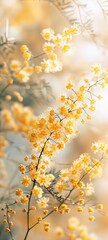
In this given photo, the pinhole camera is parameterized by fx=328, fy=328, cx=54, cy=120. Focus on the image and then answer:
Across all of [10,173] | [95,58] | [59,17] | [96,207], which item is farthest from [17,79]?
[95,58]

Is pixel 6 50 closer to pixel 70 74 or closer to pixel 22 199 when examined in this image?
pixel 22 199

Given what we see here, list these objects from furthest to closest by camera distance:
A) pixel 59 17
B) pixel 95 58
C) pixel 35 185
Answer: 1. pixel 95 58
2. pixel 59 17
3. pixel 35 185

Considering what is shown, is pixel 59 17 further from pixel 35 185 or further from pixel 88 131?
pixel 35 185

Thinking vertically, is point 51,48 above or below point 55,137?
above

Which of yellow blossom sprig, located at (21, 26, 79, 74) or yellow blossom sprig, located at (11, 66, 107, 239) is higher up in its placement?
yellow blossom sprig, located at (21, 26, 79, 74)

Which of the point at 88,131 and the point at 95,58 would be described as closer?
the point at 95,58

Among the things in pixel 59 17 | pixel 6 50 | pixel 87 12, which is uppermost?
pixel 59 17

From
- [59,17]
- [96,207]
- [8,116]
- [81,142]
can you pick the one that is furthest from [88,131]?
[8,116]

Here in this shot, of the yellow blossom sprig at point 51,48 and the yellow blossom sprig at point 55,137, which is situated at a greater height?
the yellow blossom sprig at point 51,48

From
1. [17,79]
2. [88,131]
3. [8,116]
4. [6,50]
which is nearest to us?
[8,116]

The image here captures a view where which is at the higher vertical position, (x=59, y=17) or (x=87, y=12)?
(x=59, y=17)
